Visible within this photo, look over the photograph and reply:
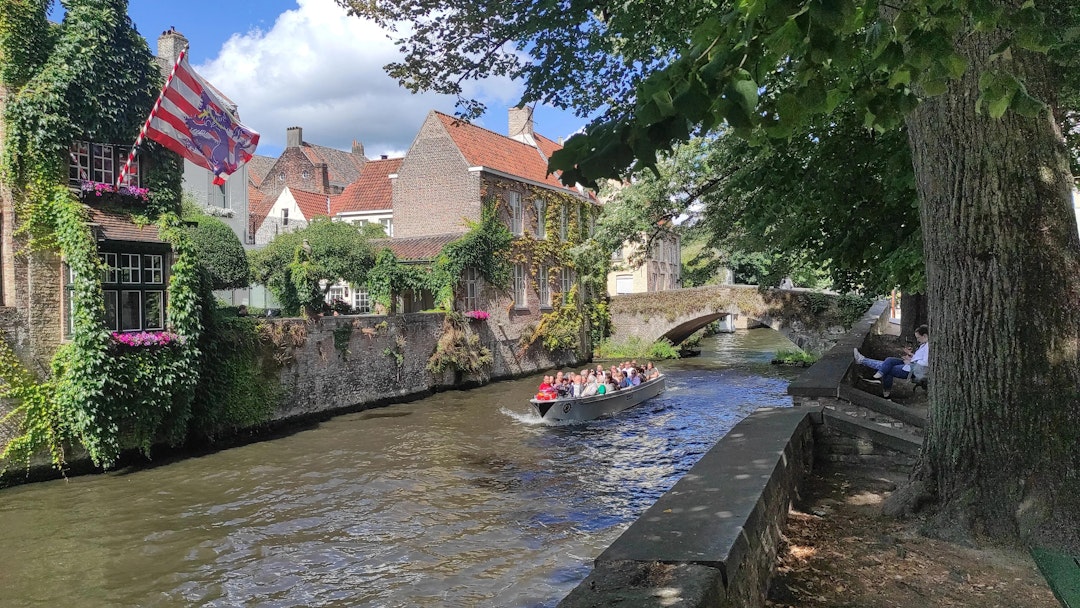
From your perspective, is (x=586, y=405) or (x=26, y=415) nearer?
(x=26, y=415)

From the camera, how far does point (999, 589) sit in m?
3.81

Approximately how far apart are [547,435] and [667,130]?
15393 mm

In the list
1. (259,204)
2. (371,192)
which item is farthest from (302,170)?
(371,192)

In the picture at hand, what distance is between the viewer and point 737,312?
31922mm

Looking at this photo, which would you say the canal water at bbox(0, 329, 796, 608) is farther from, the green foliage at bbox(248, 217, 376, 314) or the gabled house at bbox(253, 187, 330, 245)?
the gabled house at bbox(253, 187, 330, 245)

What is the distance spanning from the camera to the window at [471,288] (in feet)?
88.0

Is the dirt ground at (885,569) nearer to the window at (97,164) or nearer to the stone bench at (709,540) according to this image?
the stone bench at (709,540)

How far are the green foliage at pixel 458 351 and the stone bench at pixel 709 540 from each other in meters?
19.0

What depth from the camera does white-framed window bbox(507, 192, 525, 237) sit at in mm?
30086

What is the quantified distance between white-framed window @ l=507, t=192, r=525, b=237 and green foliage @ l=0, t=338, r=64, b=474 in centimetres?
1912

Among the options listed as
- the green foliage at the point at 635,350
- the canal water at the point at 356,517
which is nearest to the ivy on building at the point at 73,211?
the canal water at the point at 356,517

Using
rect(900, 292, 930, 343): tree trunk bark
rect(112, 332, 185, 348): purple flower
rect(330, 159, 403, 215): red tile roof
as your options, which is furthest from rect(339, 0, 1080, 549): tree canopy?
rect(330, 159, 403, 215): red tile roof

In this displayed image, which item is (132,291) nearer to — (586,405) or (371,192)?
(586,405)

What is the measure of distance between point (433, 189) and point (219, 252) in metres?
10.5
